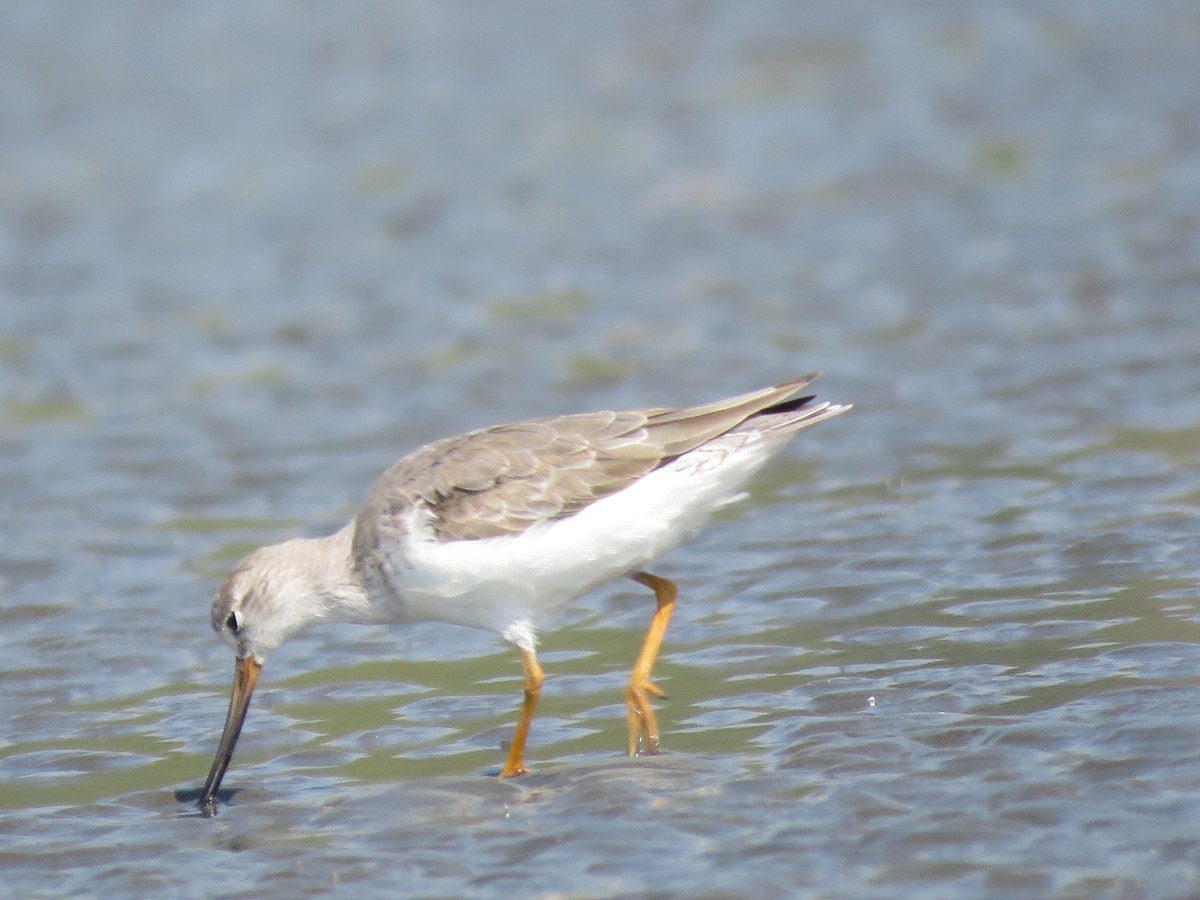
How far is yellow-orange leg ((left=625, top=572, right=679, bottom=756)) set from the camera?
8.24 metres

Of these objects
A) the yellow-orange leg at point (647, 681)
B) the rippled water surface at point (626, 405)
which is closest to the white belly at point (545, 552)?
the yellow-orange leg at point (647, 681)

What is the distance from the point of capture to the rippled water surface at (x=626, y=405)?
23.9ft

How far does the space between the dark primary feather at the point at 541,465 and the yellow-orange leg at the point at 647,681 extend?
84 cm

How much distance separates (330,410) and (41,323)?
141 inches

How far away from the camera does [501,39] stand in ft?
72.3

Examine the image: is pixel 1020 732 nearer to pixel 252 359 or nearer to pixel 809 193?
pixel 252 359

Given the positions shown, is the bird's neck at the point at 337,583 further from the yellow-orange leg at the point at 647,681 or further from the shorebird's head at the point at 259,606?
the yellow-orange leg at the point at 647,681

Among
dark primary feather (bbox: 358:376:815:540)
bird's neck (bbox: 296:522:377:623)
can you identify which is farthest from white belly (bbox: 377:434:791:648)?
bird's neck (bbox: 296:522:377:623)

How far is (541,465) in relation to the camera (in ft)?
28.7

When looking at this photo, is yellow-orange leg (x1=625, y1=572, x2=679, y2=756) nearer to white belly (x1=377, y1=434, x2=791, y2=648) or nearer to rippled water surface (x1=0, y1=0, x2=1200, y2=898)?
rippled water surface (x1=0, y1=0, x2=1200, y2=898)

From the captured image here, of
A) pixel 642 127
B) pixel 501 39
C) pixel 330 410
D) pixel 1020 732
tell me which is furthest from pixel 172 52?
pixel 1020 732

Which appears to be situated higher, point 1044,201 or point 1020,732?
point 1044,201

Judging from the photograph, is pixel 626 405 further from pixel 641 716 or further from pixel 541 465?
pixel 641 716

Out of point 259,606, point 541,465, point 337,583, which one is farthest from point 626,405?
point 259,606
